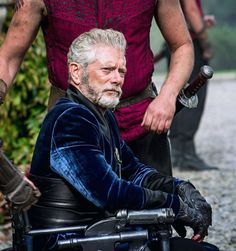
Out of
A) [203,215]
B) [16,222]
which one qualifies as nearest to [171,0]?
[203,215]

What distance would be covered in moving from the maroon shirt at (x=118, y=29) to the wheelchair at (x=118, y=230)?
962 mm

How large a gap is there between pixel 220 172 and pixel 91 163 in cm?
578

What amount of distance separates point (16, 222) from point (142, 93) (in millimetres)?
1136

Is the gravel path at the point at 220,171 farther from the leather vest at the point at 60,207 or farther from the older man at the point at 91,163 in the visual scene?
the leather vest at the point at 60,207

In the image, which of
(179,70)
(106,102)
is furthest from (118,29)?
(106,102)

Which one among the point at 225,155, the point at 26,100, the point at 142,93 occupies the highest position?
the point at 142,93

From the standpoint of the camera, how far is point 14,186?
318cm

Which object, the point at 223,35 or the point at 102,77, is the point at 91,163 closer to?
the point at 102,77

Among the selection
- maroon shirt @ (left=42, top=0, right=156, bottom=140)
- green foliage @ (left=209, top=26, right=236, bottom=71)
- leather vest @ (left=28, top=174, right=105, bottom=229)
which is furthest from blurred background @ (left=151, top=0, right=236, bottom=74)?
leather vest @ (left=28, top=174, right=105, bottom=229)

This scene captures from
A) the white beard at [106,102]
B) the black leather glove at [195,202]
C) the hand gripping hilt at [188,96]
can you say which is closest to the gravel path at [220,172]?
the hand gripping hilt at [188,96]

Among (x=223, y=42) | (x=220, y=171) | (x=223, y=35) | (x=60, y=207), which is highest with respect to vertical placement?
(x=60, y=207)

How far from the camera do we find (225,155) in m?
10.9

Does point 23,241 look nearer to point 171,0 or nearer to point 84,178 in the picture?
point 84,178

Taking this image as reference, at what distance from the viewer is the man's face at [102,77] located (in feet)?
12.5
